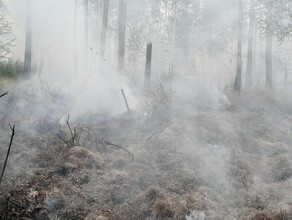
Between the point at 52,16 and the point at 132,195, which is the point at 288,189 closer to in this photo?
the point at 132,195

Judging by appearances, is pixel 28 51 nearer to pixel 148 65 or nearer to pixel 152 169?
pixel 148 65

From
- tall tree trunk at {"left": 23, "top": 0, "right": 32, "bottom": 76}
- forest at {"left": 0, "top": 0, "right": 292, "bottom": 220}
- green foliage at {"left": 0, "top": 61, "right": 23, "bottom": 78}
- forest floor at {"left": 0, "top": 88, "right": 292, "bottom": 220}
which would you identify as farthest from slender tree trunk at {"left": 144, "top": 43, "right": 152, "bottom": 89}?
tall tree trunk at {"left": 23, "top": 0, "right": 32, "bottom": 76}

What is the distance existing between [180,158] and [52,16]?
33.4ft

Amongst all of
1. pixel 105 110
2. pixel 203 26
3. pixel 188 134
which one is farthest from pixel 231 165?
pixel 203 26

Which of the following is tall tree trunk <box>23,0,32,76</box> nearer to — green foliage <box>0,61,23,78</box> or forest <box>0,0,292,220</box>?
forest <box>0,0,292,220</box>

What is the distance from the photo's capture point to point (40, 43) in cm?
2638

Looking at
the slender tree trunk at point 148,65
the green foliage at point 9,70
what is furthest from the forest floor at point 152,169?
the green foliage at point 9,70

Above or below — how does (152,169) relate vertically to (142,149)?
below

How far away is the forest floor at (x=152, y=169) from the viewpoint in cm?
400

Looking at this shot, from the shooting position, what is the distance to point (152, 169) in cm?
545

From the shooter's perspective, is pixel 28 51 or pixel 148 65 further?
pixel 28 51

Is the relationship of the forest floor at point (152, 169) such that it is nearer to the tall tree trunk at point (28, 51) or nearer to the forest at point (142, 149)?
the forest at point (142, 149)

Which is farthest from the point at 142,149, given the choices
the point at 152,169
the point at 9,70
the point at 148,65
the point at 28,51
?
the point at 28,51

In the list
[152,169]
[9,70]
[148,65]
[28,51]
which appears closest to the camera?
[152,169]
